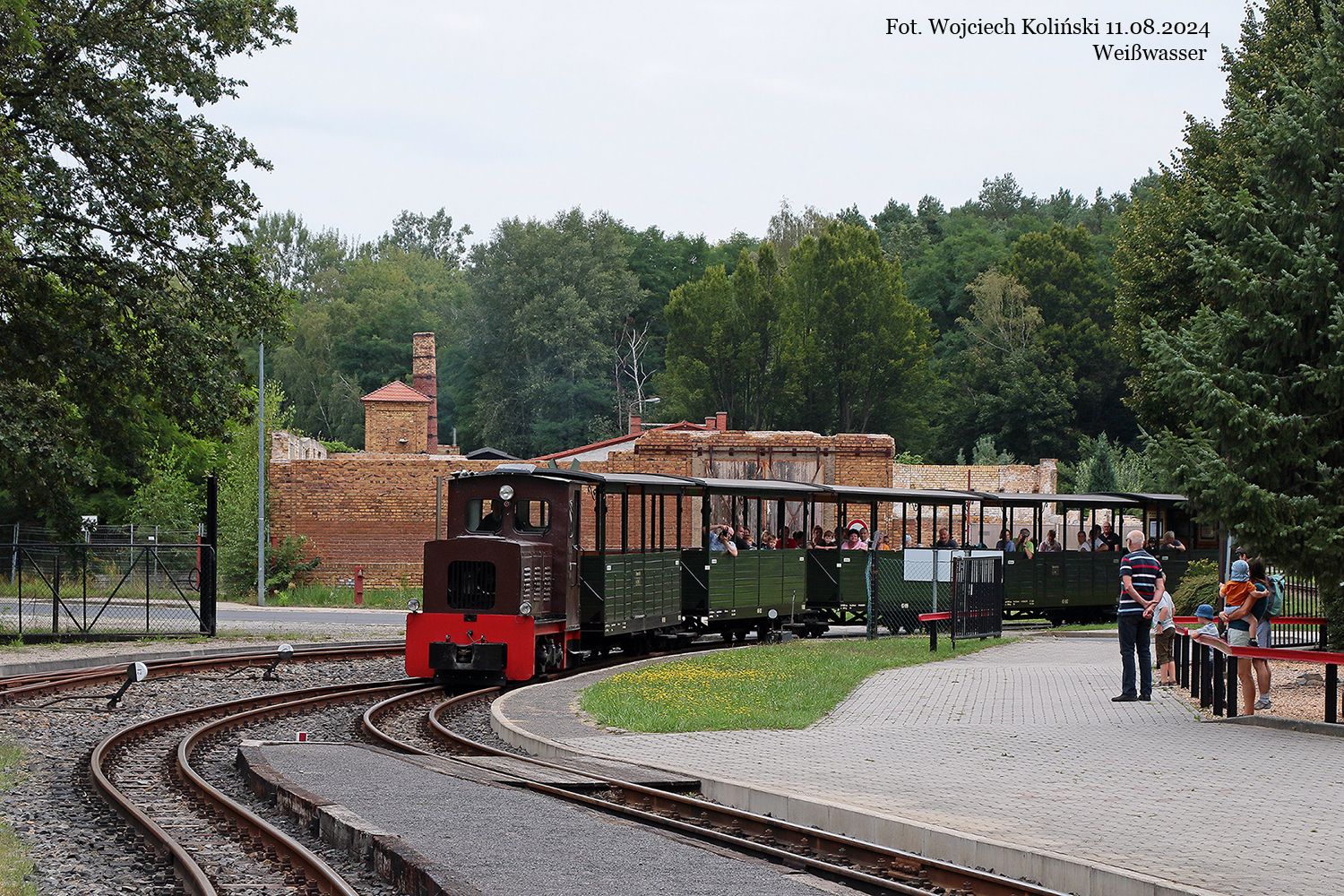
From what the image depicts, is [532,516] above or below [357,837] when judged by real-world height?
above

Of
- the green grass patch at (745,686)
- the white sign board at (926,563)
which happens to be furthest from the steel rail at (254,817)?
the white sign board at (926,563)

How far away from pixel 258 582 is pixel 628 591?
1827cm

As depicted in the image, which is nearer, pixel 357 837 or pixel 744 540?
pixel 357 837

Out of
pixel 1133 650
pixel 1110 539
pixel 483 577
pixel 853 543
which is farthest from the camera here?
pixel 1110 539

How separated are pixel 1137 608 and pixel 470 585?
8.49 m

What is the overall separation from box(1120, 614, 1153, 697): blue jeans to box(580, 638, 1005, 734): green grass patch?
3.18 m

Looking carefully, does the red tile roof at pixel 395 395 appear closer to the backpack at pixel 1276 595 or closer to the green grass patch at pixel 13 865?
the backpack at pixel 1276 595

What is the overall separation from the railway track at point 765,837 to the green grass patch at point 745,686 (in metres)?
2.11

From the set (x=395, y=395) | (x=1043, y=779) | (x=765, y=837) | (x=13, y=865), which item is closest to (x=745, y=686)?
(x=1043, y=779)

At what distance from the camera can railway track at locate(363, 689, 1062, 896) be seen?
7.86 meters

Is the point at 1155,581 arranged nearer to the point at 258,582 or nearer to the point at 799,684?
the point at 799,684

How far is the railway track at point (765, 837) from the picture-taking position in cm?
786

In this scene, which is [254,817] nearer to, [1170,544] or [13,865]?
[13,865]

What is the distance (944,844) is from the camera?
8.54m
